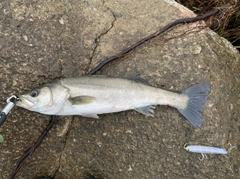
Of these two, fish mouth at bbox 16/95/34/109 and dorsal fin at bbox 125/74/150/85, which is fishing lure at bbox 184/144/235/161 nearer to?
dorsal fin at bbox 125/74/150/85

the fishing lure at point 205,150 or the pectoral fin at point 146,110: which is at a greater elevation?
the pectoral fin at point 146,110

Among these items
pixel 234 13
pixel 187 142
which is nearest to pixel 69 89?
pixel 187 142

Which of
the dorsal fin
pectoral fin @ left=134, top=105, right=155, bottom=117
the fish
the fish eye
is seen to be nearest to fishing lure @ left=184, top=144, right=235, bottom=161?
the fish

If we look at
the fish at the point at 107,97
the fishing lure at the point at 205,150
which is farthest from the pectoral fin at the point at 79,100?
the fishing lure at the point at 205,150

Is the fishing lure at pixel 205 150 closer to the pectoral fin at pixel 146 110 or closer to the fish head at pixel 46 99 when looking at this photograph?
the pectoral fin at pixel 146 110

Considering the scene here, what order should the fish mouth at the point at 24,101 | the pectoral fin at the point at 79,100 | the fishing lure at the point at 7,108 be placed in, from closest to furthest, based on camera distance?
1. the fishing lure at the point at 7,108
2. the fish mouth at the point at 24,101
3. the pectoral fin at the point at 79,100

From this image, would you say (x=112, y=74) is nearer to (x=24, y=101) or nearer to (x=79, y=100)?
(x=79, y=100)

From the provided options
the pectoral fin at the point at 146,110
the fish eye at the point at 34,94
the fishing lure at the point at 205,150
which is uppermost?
the fish eye at the point at 34,94
